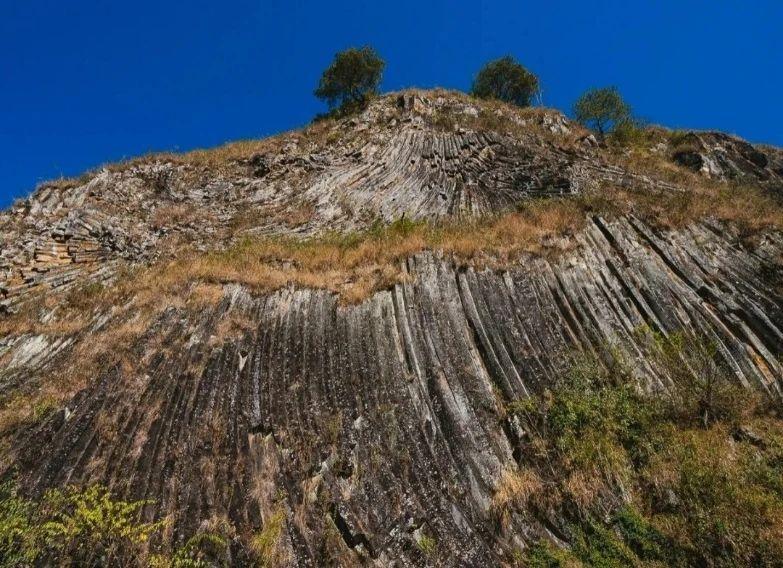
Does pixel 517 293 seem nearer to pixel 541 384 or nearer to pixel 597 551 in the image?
pixel 541 384

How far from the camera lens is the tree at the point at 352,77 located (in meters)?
31.2

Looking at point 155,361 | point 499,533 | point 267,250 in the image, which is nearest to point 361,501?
point 499,533

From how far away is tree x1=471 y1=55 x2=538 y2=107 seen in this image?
35156 mm

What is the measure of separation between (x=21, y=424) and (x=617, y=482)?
9447 millimetres

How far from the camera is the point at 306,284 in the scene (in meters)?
11.4

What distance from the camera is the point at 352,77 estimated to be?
31250 millimetres

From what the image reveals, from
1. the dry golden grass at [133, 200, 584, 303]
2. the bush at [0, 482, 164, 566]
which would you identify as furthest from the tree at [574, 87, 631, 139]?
the bush at [0, 482, 164, 566]

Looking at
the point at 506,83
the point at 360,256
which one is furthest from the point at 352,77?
the point at 360,256

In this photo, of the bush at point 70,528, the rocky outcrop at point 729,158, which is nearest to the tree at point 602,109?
the rocky outcrop at point 729,158

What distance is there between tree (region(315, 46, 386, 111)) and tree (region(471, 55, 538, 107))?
886cm

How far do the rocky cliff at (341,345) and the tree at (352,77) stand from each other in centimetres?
1665

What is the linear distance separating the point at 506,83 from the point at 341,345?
3263 centimetres

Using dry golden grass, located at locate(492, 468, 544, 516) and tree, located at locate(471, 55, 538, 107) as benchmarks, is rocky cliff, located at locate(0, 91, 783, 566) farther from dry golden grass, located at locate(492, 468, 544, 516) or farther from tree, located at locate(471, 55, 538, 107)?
tree, located at locate(471, 55, 538, 107)

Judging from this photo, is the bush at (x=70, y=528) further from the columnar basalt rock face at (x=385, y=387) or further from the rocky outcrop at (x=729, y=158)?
the rocky outcrop at (x=729, y=158)
